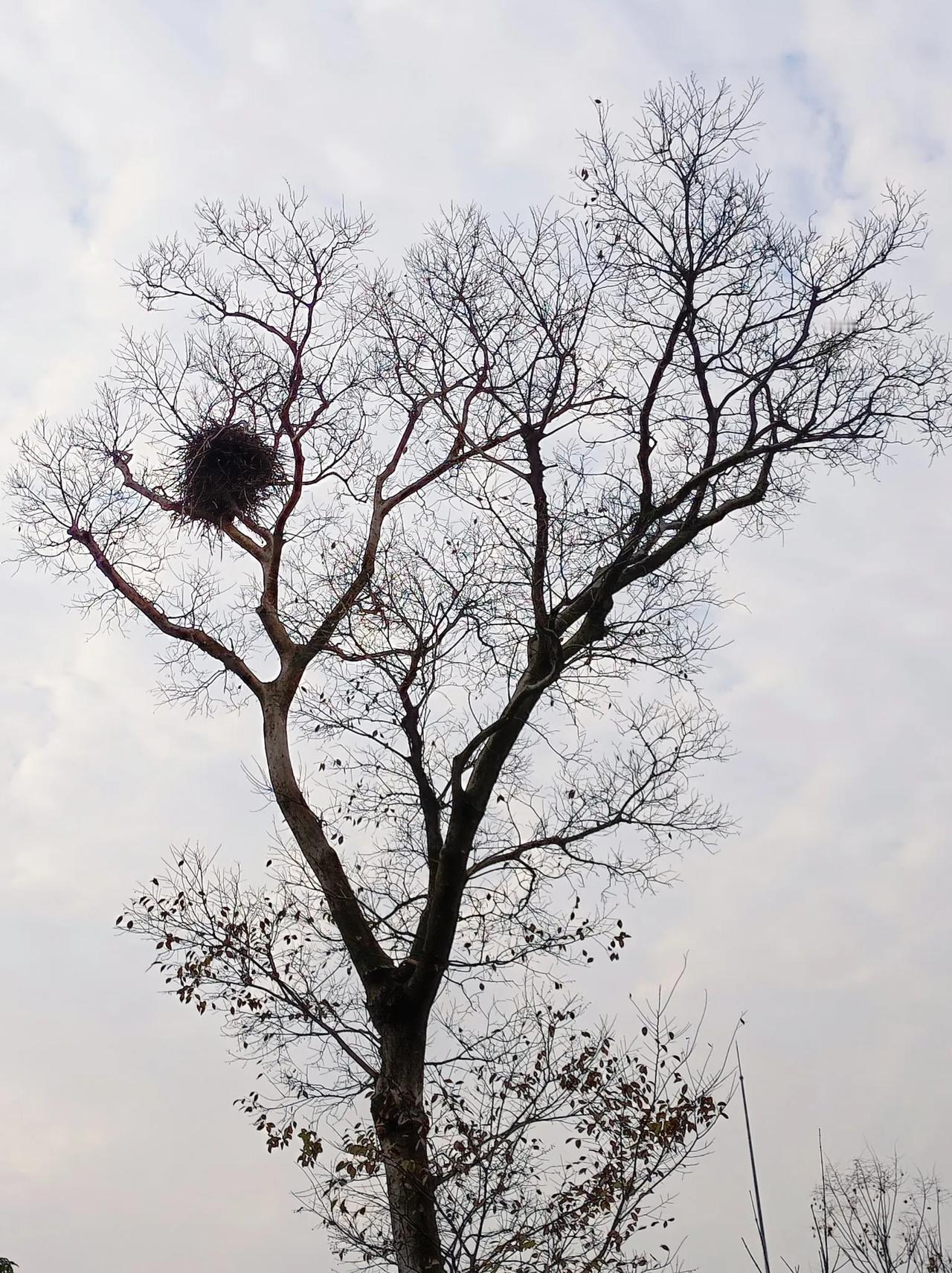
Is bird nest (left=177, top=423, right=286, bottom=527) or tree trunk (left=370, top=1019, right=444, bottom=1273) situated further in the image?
bird nest (left=177, top=423, right=286, bottom=527)

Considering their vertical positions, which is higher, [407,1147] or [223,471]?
[223,471]

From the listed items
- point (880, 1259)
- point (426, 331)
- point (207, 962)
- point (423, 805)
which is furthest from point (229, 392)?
point (880, 1259)

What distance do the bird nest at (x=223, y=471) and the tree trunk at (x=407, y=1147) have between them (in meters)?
4.39

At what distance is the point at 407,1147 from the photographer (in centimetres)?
678

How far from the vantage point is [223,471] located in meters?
9.82

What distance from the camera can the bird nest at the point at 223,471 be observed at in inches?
387

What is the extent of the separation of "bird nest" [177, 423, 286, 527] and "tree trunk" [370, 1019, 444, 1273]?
173 inches

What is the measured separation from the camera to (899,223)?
7406 millimetres

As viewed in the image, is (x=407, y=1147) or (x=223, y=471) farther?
(x=223, y=471)

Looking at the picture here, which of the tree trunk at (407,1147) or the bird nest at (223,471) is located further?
the bird nest at (223,471)

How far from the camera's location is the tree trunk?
21.5ft

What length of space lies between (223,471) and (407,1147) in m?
→ 5.29

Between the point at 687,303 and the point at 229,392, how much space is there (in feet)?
13.7

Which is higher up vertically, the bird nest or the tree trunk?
the bird nest
